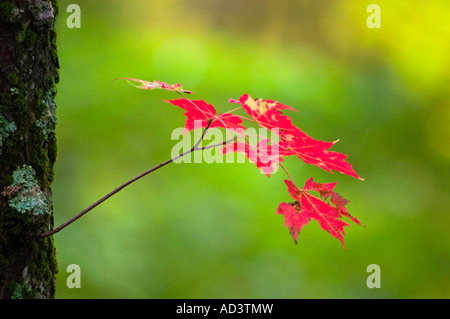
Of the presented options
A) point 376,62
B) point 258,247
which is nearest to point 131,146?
point 258,247

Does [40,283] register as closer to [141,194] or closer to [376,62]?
[141,194]

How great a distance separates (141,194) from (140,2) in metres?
1.67

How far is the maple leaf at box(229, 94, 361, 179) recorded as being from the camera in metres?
0.71

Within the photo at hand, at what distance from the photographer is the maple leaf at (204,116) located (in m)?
0.78

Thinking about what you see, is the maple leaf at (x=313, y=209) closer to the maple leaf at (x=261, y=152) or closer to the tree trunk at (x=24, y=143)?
the maple leaf at (x=261, y=152)

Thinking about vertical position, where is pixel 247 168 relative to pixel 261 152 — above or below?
above

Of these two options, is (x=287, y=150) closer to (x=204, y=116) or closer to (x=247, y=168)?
(x=204, y=116)

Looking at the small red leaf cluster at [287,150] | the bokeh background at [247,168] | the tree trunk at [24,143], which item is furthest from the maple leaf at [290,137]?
the bokeh background at [247,168]

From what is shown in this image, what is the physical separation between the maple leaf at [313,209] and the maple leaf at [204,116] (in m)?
0.14

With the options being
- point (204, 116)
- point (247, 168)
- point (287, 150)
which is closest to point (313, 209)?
point (287, 150)

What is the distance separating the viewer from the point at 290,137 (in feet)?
2.42

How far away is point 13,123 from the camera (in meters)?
0.74

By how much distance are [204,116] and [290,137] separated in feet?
0.54

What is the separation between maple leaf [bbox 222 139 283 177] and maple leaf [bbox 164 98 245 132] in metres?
0.04
